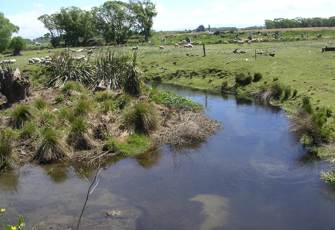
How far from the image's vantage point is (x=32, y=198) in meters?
17.9

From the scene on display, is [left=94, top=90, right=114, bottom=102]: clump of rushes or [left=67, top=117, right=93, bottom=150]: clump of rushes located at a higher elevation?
[left=94, top=90, right=114, bottom=102]: clump of rushes

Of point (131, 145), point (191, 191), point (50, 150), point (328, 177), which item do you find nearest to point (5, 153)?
point (50, 150)

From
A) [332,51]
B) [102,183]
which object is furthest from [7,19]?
[102,183]

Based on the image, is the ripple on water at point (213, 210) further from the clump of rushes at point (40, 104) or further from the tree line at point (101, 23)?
the tree line at point (101, 23)

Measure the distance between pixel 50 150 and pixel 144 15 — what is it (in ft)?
305

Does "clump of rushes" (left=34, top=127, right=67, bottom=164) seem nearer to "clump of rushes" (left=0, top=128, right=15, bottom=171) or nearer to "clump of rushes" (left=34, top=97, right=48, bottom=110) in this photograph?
"clump of rushes" (left=0, top=128, right=15, bottom=171)

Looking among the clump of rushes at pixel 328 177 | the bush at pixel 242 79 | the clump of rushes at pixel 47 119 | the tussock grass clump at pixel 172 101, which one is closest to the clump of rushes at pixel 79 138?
the clump of rushes at pixel 47 119

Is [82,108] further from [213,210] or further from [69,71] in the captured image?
[213,210]

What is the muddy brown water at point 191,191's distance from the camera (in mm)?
15562

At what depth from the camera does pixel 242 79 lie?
133 ft

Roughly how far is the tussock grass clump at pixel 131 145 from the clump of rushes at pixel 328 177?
863cm

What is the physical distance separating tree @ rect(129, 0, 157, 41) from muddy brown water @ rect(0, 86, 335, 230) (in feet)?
294

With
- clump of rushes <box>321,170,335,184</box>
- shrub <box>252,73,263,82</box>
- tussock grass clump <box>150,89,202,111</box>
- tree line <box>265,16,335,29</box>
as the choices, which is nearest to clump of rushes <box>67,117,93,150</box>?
tussock grass clump <box>150,89,202,111</box>

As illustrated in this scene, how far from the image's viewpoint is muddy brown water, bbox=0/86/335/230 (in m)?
15.6
